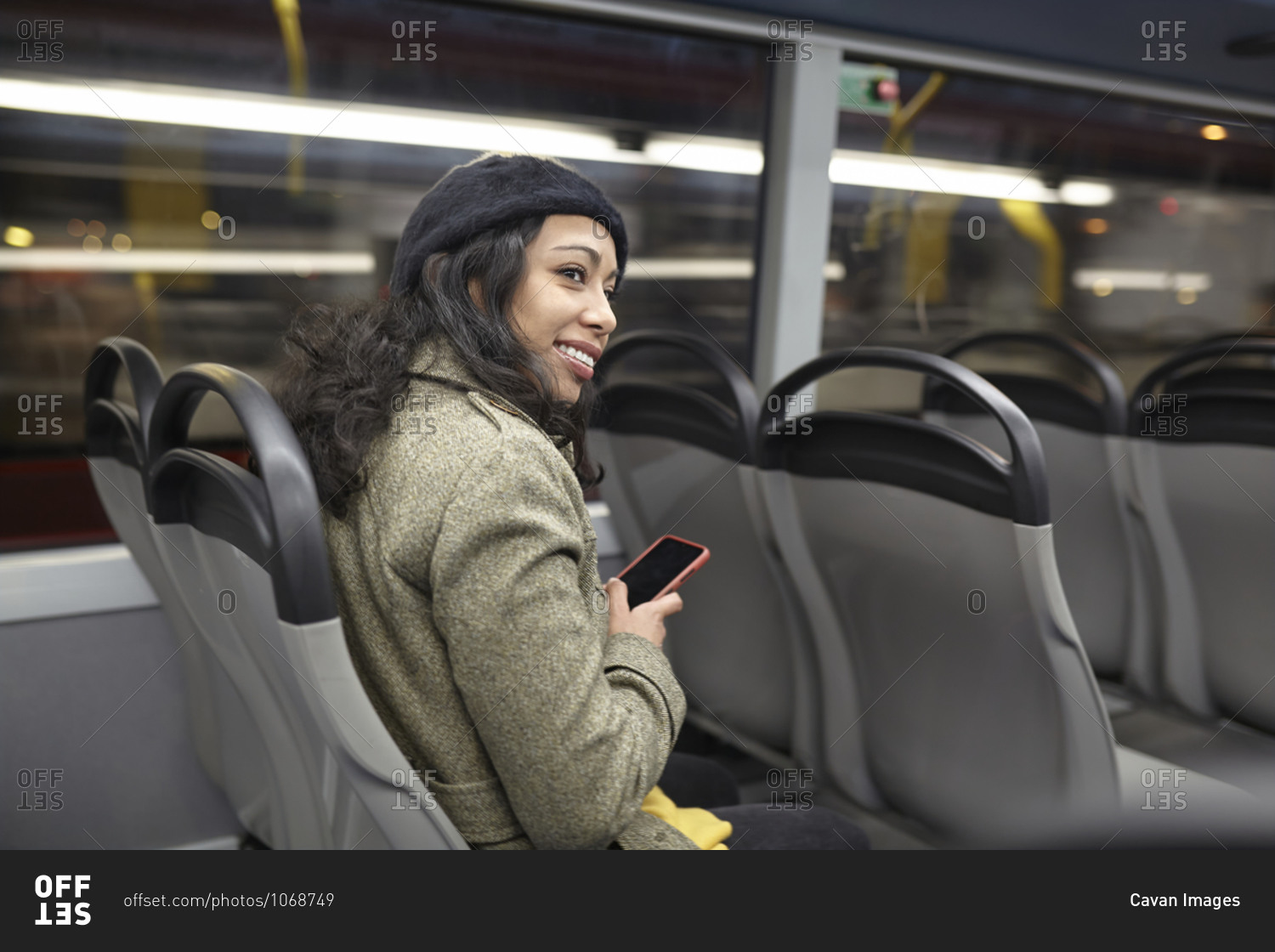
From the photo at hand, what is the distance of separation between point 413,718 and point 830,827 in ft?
2.36

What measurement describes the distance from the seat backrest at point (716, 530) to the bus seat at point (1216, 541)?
0.93m

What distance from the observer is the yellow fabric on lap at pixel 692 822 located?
1200mm

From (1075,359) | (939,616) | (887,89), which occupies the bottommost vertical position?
(939,616)

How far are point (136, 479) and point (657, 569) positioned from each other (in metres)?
0.85

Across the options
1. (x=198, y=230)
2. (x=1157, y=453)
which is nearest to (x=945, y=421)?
(x=1157, y=453)

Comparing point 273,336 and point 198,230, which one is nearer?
point 198,230

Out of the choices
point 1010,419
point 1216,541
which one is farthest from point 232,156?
point 1216,541

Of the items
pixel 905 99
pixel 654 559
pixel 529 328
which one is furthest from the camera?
pixel 905 99

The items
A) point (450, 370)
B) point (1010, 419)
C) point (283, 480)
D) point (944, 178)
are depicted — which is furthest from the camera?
point (944, 178)

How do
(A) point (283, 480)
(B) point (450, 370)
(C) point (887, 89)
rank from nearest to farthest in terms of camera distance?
(A) point (283, 480) → (B) point (450, 370) → (C) point (887, 89)

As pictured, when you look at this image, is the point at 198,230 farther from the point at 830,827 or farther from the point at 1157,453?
the point at 1157,453

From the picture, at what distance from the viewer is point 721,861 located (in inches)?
45.8

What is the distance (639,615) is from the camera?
4.06 ft

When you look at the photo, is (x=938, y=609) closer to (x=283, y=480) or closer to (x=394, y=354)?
(x=394, y=354)
